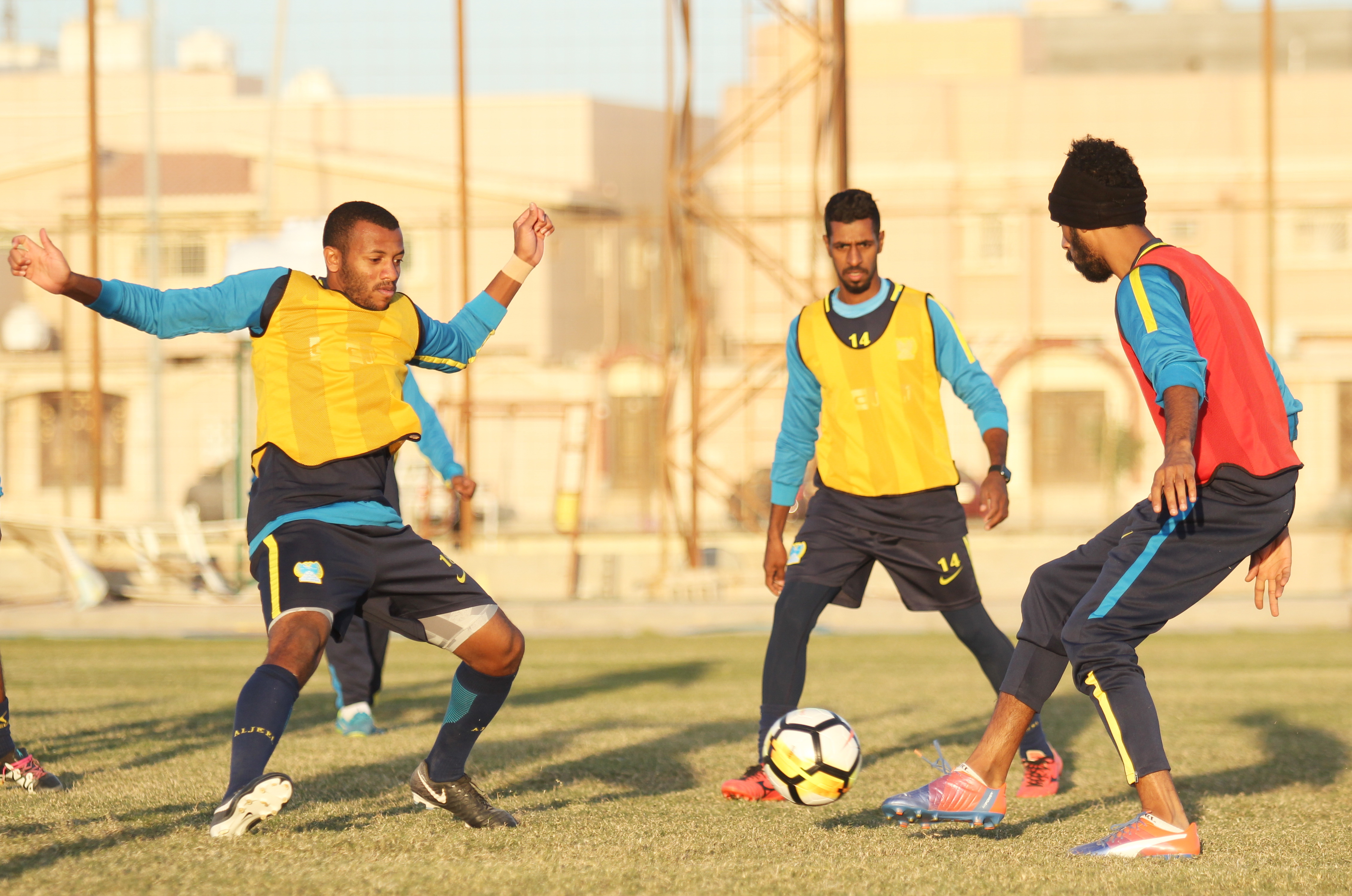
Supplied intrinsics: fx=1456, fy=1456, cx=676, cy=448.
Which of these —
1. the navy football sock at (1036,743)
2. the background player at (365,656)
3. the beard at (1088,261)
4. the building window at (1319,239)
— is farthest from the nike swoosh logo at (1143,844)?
the building window at (1319,239)

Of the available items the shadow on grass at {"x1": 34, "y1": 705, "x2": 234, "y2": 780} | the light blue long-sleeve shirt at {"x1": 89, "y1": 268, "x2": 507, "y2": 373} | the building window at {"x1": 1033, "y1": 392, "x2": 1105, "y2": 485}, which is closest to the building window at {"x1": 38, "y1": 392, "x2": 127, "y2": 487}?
the shadow on grass at {"x1": 34, "y1": 705, "x2": 234, "y2": 780}

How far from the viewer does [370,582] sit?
421 centimetres

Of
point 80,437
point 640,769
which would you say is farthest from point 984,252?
point 640,769

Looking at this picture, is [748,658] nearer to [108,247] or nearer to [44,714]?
[44,714]

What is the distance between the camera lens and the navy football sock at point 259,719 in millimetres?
3785

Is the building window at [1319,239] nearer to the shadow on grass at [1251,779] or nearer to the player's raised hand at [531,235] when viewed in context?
the shadow on grass at [1251,779]

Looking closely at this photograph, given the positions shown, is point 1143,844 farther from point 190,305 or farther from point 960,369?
point 190,305

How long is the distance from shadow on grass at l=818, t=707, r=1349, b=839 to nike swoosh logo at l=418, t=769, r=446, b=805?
3.80ft

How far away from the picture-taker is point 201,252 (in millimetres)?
26578

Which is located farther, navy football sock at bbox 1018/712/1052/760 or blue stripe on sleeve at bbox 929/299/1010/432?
blue stripe on sleeve at bbox 929/299/1010/432

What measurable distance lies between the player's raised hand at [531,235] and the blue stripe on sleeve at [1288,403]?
2219 mm

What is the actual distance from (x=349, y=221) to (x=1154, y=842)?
2.88 m

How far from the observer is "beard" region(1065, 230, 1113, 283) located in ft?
13.6

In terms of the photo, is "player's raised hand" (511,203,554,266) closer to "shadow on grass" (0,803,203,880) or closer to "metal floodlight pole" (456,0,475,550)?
"shadow on grass" (0,803,203,880)
